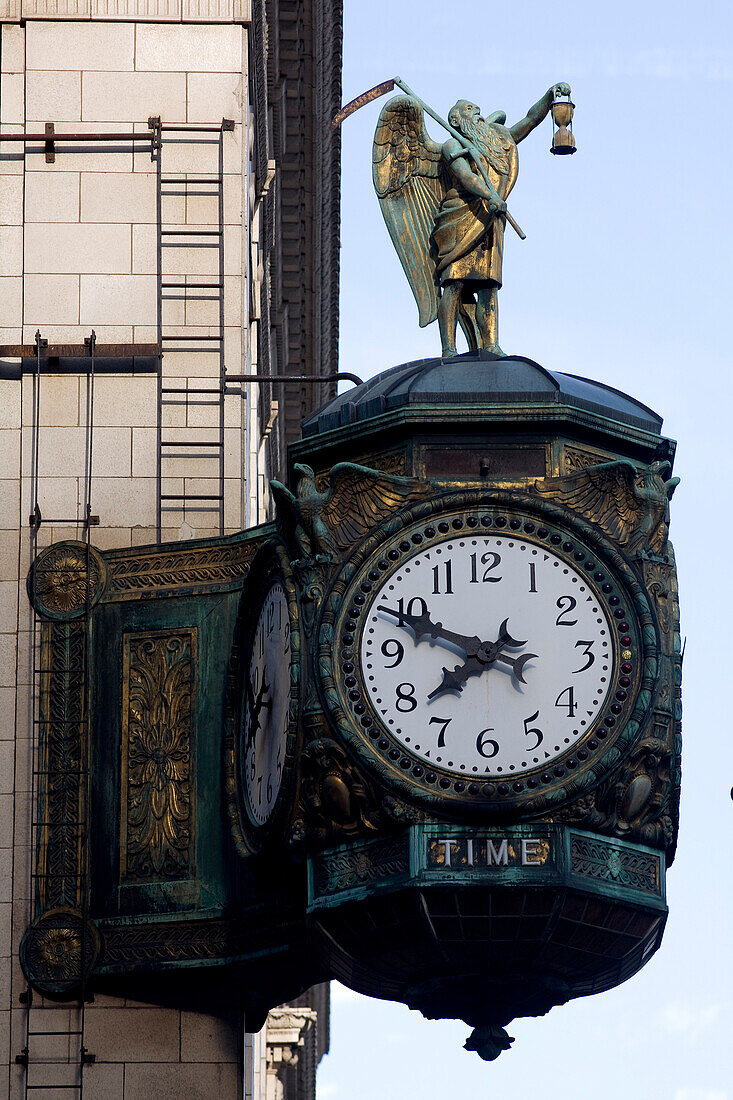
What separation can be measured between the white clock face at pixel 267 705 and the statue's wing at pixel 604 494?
8.40 ft

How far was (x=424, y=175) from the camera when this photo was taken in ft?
89.8

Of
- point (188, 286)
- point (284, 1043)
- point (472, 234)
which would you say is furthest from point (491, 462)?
point (284, 1043)

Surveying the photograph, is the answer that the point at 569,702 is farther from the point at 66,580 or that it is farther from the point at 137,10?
the point at 137,10

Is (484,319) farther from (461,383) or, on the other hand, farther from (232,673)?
(232,673)

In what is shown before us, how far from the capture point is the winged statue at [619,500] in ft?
Result: 77.6

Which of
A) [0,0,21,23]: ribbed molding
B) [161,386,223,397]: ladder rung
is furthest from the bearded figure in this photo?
[0,0,21,23]: ribbed molding

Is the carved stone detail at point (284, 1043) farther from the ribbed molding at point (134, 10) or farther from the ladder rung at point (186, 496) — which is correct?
the ribbed molding at point (134, 10)

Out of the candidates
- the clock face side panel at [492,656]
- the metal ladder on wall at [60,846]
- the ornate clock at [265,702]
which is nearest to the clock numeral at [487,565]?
the clock face side panel at [492,656]

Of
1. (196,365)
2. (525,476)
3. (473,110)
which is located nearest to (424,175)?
(473,110)

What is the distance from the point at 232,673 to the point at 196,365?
13.2 feet

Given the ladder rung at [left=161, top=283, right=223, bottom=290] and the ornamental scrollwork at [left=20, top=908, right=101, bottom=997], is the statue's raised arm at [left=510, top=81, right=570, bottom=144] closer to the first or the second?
the ladder rung at [left=161, top=283, right=223, bottom=290]

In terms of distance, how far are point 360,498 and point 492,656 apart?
6.15 ft

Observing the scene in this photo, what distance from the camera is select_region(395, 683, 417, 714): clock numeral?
75.8 ft

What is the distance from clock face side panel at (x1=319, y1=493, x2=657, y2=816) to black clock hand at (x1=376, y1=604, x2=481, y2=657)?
0.02m
